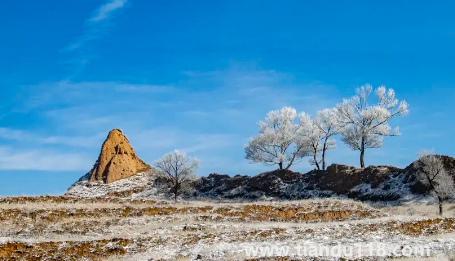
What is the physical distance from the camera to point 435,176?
43031mm

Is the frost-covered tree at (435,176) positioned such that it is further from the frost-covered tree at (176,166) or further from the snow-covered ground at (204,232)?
the frost-covered tree at (176,166)

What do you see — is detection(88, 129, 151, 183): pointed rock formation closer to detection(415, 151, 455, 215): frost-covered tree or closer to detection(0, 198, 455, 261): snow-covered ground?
detection(0, 198, 455, 261): snow-covered ground

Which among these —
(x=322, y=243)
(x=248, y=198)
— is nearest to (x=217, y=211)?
(x=322, y=243)

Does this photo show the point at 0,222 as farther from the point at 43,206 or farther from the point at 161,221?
the point at 161,221

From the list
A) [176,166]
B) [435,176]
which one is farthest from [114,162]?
[435,176]

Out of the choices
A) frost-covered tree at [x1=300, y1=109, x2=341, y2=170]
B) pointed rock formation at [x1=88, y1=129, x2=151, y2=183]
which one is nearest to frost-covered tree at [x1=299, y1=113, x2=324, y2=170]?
frost-covered tree at [x1=300, y1=109, x2=341, y2=170]

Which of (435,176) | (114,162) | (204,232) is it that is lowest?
(204,232)

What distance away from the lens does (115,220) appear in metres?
31.2

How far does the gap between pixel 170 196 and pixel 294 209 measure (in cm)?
2865

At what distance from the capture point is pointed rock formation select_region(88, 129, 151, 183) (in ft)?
221

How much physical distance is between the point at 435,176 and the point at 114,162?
149 ft

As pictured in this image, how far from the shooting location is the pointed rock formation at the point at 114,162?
221 ft

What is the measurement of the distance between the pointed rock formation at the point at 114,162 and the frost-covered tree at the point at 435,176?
4277 centimetres

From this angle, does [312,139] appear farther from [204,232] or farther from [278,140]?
[204,232]
